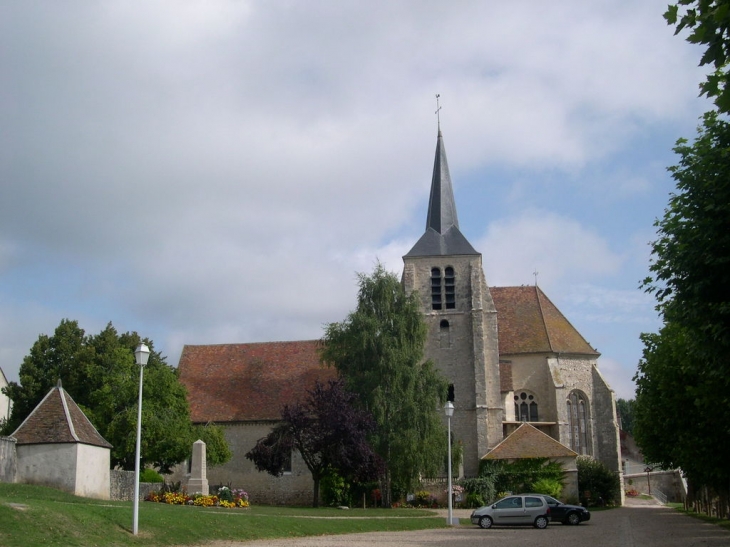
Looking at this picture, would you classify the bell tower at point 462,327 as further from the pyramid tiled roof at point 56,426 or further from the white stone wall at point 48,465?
the white stone wall at point 48,465

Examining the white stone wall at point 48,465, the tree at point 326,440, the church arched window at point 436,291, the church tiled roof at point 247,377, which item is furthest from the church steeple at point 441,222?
the white stone wall at point 48,465

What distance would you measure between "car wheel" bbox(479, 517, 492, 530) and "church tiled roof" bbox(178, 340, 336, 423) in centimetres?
1795

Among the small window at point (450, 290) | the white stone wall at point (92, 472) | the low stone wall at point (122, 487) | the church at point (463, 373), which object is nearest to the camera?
the white stone wall at point (92, 472)

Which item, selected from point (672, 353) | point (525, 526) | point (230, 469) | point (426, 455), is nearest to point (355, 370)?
point (426, 455)

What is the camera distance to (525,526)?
96.5 feet

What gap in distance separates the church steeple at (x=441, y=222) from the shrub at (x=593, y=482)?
13356 millimetres

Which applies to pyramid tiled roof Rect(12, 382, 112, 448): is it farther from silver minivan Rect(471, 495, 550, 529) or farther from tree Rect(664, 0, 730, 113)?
tree Rect(664, 0, 730, 113)

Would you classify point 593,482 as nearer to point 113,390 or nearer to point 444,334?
point 444,334

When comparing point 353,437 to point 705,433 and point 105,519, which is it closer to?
point 705,433

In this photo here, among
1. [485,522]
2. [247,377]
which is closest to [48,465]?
[485,522]

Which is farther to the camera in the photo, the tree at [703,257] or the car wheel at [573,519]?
the car wheel at [573,519]

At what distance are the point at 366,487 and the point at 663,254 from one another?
1038 inches

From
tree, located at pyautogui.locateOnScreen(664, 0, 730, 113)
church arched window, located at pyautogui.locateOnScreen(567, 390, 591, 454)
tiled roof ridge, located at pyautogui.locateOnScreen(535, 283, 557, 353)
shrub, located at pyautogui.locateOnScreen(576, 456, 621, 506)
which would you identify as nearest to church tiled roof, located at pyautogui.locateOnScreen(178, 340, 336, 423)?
tiled roof ridge, located at pyautogui.locateOnScreen(535, 283, 557, 353)

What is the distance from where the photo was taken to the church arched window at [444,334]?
1752 inches
